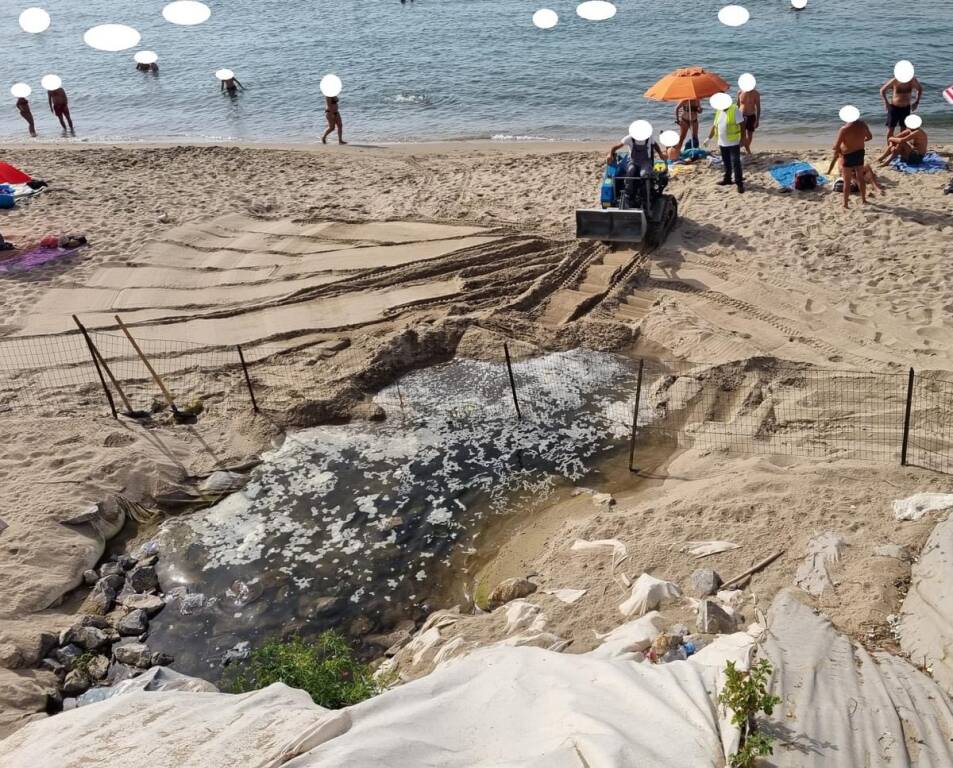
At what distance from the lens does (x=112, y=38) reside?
31953 mm

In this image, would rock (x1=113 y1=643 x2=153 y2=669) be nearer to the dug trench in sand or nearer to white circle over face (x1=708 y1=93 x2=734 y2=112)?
the dug trench in sand

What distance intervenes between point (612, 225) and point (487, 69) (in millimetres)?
14609

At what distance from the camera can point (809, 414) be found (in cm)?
778

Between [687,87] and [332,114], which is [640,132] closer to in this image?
[687,87]

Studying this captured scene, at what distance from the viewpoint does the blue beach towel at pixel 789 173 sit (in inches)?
481

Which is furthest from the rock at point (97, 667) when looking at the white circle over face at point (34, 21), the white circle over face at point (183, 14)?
the white circle over face at point (183, 14)

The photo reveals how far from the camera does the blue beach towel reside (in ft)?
40.1

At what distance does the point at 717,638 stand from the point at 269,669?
293cm

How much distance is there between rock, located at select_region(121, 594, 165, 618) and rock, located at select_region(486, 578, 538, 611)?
8.60 ft

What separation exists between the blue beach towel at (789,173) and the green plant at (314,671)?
9.52m

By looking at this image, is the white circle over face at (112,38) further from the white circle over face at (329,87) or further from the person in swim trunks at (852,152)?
the person in swim trunks at (852,152)

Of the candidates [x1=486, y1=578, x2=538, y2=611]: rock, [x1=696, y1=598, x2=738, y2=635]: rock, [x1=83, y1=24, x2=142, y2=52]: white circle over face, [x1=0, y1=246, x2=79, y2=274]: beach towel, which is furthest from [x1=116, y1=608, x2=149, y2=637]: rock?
[x1=83, y1=24, x2=142, y2=52]: white circle over face

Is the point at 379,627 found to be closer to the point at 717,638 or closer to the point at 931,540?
the point at 717,638

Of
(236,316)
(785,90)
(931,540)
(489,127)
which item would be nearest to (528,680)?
(931,540)
